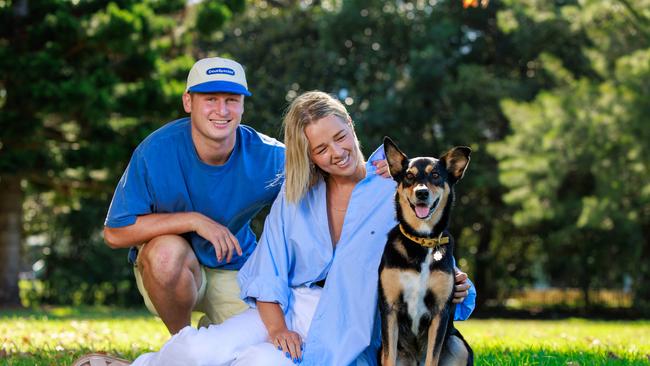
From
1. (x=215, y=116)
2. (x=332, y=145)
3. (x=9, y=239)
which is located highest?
(x=215, y=116)

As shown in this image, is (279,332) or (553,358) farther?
(553,358)

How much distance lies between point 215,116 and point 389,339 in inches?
66.3

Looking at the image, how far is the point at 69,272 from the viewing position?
70.2 feet

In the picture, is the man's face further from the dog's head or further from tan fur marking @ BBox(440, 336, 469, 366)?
tan fur marking @ BBox(440, 336, 469, 366)

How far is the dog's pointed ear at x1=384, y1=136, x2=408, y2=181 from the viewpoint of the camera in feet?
13.7

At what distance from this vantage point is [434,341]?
3.85 meters

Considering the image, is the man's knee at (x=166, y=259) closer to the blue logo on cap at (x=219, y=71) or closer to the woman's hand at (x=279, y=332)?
the woman's hand at (x=279, y=332)

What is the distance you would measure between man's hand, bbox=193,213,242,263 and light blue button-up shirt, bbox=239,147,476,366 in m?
0.32

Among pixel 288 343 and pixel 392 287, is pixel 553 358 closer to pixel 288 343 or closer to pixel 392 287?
pixel 392 287

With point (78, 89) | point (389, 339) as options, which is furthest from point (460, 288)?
point (78, 89)

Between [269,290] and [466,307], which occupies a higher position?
[269,290]

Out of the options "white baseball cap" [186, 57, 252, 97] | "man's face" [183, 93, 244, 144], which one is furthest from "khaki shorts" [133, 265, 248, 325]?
"white baseball cap" [186, 57, 252, 97]

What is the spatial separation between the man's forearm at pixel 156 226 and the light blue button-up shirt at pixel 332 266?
540 millimetres

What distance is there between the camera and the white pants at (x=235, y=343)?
4.00 metres
